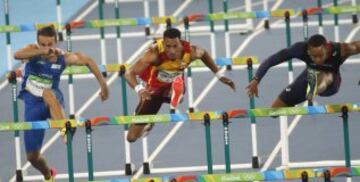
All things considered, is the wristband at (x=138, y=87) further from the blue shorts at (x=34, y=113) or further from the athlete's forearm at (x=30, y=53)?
the athlete's forearm at (x=30, y=53)

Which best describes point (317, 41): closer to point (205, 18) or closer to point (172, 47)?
point (172, 47)

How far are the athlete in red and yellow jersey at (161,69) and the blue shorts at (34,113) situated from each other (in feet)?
3.30

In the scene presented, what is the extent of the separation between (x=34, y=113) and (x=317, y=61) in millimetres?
3286

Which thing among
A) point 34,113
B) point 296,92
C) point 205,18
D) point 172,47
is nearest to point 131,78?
point 172,47

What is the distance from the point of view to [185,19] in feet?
70.0

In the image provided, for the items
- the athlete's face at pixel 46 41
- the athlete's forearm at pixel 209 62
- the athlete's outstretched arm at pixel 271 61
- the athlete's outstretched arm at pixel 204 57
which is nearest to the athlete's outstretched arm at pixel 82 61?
the athlete's face at pixel 46 41

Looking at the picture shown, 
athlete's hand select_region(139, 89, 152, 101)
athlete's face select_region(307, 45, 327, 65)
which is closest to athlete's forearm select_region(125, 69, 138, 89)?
athlete's hand select_region(139, 89, 152, 101)

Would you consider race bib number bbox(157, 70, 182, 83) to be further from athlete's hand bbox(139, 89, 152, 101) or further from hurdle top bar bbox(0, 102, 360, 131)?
hurdle top bar bbox(0, 102, 360, 131)

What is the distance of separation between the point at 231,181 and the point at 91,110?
20.2 ft

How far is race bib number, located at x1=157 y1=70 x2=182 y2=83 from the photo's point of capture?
1981cm

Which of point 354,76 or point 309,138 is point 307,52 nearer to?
point 309,138

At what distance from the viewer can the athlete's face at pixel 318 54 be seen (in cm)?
1905

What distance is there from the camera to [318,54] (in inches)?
753

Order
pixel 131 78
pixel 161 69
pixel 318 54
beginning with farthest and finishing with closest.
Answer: pixel 161 69 → pixel 131 78 → pixel 318 54
